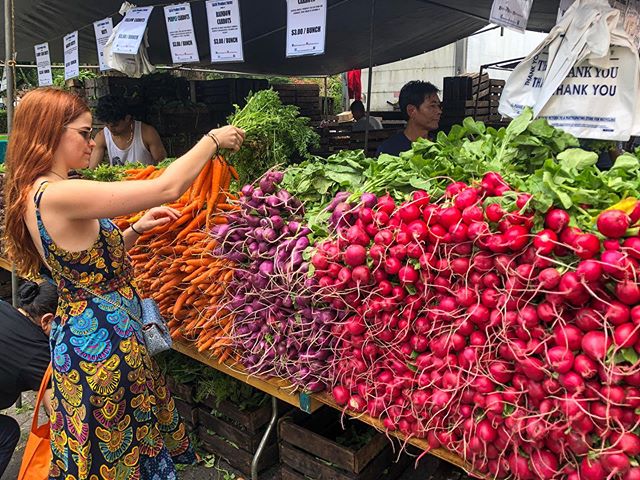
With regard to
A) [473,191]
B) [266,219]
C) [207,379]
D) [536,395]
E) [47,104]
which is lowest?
[207,379]

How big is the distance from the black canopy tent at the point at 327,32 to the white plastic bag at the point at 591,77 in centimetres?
303

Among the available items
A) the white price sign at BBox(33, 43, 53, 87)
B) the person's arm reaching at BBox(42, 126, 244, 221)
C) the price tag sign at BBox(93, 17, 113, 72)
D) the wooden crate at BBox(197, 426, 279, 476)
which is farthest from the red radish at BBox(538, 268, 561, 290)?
the white price sign at BBox(33, 43, 53, 87)

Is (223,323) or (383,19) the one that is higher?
(383,19)

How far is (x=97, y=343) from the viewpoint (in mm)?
2096

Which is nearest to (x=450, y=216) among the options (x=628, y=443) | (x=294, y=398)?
(x=628, y=443)

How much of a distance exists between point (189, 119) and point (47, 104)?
442 centimetres

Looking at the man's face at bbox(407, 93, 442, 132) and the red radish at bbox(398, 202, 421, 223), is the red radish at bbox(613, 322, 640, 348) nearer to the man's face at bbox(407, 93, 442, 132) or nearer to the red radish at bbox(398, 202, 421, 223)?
the red radish at bbox(398, 202, 421, 223)

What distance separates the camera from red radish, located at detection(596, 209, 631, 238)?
134 centimetres

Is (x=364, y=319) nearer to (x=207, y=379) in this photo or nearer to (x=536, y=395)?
(x=536, y=395)

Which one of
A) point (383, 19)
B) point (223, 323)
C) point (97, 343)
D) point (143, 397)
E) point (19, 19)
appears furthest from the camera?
point (383, 19)

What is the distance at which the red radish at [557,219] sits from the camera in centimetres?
143

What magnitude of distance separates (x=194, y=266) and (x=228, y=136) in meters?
0.69

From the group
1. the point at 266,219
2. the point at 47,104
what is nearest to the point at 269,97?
the point at 266,219

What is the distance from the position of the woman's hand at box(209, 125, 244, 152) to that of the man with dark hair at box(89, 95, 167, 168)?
2785mm
